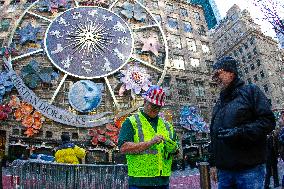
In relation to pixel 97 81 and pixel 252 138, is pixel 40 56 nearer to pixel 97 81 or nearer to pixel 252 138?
pixel 97 81

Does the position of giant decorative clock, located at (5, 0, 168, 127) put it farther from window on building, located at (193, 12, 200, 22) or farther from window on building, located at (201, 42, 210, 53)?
window on building, located at (193, 12, 200, 22)

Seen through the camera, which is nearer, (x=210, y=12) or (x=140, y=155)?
(x=140, y=155)

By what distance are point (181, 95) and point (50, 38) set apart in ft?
43.6

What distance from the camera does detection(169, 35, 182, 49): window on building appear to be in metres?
32.2

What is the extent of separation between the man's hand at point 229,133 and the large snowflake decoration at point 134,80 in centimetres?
2204

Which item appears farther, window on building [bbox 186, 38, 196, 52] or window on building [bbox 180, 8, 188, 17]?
window on building [bbox 180, 8, 188, 17]

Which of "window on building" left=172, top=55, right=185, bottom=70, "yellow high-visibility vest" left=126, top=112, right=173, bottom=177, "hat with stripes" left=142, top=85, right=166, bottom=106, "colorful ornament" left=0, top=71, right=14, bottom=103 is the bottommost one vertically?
"yellow high-visibility vest" left=126, top=112, right=173, bottom=177

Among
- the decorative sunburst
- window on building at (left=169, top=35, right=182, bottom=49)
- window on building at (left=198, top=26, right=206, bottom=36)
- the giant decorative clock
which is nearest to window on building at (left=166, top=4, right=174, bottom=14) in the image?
window on building at (left=169, top=35, right=182, bottom=49)

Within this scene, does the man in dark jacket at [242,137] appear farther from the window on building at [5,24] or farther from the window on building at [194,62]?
the window on building at [194,62]

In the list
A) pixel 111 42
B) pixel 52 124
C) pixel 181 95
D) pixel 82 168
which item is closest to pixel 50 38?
pixel 111 42

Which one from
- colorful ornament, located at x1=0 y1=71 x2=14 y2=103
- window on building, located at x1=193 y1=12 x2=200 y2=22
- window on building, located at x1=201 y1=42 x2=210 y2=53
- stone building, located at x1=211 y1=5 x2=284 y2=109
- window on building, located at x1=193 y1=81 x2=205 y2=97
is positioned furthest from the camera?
stone building, located at x1=211 y1=5 x2=284 y2=109

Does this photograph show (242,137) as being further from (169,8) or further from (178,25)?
(169,8)

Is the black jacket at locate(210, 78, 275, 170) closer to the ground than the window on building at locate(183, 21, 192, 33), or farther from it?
closer to the ground

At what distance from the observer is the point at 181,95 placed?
29781 millimetres
